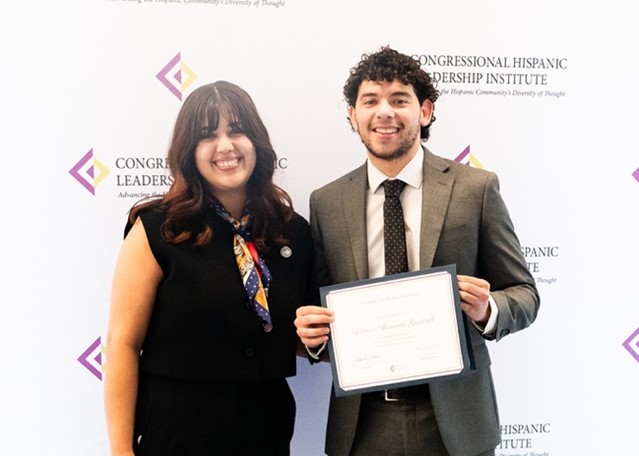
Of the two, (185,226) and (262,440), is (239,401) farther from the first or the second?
(185,226)

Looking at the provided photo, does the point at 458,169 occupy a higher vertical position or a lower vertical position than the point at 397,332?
higher

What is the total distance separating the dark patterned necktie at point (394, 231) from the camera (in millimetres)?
1488

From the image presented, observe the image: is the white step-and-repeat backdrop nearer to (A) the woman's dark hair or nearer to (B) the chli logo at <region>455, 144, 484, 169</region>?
(B) the chli logo at <region>455, 144, 484, 169</region>

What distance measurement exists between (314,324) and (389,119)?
65 cm

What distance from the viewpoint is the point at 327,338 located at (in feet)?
4.62

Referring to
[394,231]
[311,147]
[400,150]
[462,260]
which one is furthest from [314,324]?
[311,147]

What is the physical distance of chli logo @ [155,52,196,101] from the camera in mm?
1854

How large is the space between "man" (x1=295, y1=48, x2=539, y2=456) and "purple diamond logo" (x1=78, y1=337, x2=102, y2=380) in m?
0.92

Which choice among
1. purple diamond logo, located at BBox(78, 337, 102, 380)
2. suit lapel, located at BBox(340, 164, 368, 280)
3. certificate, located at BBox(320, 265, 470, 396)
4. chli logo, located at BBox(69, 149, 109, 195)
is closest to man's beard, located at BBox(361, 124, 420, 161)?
suit lapel, located at BBox(340, 164, 368, 280)

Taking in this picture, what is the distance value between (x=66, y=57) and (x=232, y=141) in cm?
79

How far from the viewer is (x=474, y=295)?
1353mm

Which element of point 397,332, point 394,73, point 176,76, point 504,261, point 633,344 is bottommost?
point 633,344

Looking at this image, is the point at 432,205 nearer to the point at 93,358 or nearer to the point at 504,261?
the point at 504,261

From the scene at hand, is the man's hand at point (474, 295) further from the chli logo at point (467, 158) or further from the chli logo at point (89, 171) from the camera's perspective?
the chli logo at point (89, 171)
